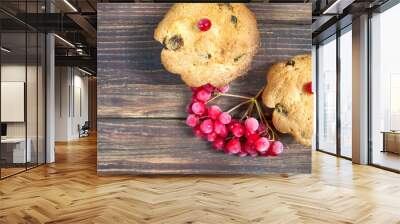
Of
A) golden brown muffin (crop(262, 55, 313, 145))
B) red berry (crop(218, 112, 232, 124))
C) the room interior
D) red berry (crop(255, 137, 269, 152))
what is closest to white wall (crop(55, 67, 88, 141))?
the room interior

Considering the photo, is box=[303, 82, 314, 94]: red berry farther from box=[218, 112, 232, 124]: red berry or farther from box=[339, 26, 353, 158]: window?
box=[339, 26, 353, 158]: window

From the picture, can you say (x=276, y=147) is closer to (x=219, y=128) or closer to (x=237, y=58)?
(x=219, y=128)

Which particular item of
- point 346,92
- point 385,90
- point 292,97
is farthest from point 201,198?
point 346,92

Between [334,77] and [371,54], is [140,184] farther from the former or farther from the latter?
[334,77]

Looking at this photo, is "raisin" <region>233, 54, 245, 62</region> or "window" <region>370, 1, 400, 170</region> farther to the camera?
"window" <region>370, 1, 400, 170</region>

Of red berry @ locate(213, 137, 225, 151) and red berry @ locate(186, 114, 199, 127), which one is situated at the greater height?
red berry @ locate(186, 114, 199, 127)

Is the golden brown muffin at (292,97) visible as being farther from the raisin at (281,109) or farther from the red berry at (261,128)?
the red berry at (261,128)

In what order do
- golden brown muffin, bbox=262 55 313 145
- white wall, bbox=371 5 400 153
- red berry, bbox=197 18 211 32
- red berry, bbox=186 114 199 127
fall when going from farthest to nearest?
1. white wall, bbox=371 5 400 153
2. red berry, bbox=186 114 199 127
3. golden brown muffin, bbox=262 55 313 145
4. red berry, bbox=197 18 211 32

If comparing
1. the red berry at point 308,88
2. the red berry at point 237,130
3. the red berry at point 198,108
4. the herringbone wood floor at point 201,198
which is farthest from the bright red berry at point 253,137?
the red berry at point 308,88
